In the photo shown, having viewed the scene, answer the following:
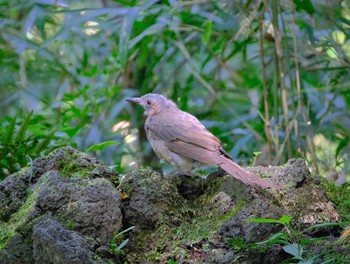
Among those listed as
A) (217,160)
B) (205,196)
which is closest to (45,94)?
(217,160)

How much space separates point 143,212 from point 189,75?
173 inches

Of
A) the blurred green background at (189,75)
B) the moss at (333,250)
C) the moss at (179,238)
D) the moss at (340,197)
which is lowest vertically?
the blurred green background at (189,75)

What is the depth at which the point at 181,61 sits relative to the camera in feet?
24.4

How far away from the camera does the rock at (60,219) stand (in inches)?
111

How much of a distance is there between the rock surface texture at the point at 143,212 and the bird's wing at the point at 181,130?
963 millimetres

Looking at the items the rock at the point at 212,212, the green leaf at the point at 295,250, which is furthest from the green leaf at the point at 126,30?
the green leaf at the point at 295,250

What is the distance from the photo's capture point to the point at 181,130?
4.86 meters

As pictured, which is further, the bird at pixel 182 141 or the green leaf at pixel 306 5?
the green leaf at pixel 306 5

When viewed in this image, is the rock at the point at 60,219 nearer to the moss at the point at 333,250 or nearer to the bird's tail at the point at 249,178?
the bird's tail at the point at 249,178

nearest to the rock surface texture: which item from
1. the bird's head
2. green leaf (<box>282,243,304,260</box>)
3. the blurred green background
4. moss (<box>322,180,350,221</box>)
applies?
green leaf (<box>282,243,304,260</box>)

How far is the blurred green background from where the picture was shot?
5707mm

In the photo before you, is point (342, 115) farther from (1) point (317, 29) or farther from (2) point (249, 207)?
(2) point (249, 207)

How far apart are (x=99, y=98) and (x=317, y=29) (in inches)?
76.2

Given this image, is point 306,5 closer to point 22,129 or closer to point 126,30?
point 126,30
